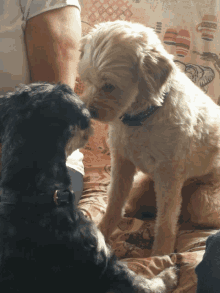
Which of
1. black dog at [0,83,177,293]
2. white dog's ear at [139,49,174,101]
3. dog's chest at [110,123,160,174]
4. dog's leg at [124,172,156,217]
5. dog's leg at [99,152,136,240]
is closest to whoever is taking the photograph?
black dog at [0,83,177,293]

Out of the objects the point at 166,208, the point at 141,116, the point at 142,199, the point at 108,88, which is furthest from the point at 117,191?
the point at 108,88

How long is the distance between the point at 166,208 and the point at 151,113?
472 millimetres

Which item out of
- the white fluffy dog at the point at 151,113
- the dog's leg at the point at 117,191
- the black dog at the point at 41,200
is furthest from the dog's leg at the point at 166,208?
the black dog at the point at 41,200

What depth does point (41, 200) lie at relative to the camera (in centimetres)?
86

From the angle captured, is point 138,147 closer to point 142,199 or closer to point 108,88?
point 108,88

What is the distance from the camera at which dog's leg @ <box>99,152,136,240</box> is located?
1.57m

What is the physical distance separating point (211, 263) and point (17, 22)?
1218 millimetres

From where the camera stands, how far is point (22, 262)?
0.84m

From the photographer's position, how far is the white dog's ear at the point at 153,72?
1240mm

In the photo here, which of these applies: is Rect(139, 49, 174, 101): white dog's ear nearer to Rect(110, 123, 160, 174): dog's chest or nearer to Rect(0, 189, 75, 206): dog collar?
Rect(110, 123, 160, 174): dog's chest

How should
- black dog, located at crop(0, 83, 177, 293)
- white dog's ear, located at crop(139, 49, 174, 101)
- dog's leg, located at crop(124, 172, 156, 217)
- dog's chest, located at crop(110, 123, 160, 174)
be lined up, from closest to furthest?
black dog, located at crop(0, 83, 177, 293) → white dog's ear, located at crop(139, 49, 174, 101) → dog's chest, located at crop(110, 123, 160, 174) → dog's leg, located at crop(124, 172, 156, 217)

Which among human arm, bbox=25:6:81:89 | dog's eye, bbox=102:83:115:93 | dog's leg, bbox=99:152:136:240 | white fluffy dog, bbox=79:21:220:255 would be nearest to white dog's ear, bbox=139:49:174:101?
white fluffy dog, bbox=79:21:220:255

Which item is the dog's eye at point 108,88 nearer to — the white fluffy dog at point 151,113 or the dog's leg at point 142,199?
the white fluffy dog at point 151,113

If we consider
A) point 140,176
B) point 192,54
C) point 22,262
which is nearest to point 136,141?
point 140,176
